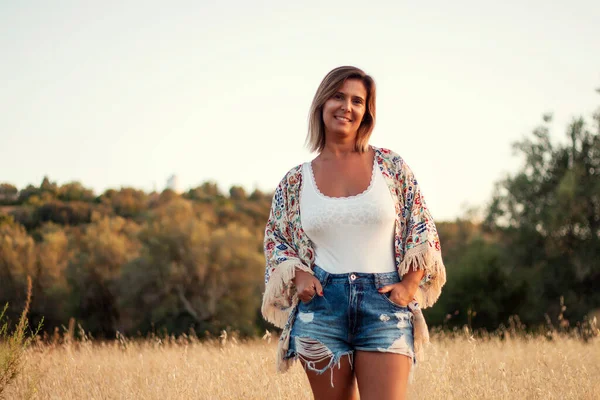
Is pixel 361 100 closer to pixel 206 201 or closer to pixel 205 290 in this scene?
pixel 205 290

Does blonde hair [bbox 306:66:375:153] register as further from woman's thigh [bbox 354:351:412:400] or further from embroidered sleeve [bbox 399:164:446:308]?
woman's thigh [bbox 354:351:412:400]

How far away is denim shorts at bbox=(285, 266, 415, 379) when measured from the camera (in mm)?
2691

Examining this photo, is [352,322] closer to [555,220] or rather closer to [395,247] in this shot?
[395,247]

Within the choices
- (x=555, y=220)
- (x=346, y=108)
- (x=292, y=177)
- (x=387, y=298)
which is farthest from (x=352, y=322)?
(x=555, y=220)

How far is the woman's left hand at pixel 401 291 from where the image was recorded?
8.96ft

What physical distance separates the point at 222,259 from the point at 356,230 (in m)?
31.7

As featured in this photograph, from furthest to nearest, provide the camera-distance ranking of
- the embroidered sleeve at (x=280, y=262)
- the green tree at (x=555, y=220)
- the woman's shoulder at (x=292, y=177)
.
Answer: the green tree at (x=555, y=220) → the woman's shoulder at (x=292, y=177) → the embroidered sleeve at (x=280, y=262)

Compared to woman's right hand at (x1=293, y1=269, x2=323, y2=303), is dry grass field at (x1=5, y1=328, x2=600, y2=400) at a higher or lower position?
lower

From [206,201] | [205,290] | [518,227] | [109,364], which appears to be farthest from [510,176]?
[206,201]

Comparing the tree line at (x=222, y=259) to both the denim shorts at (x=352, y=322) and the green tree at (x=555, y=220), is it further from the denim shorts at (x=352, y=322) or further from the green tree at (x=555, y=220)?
the denim shorts at (x=352, y=322)

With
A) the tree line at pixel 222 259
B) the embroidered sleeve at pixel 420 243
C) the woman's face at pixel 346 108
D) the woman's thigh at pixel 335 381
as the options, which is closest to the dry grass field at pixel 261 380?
the embroidered sleeve at pixel 420 243

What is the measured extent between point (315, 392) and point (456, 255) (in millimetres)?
30379

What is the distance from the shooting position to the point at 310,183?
9.91ft

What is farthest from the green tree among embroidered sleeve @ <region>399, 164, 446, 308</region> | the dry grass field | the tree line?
embroidered sleeve @ <region>399, 164, 446, 308</region>
